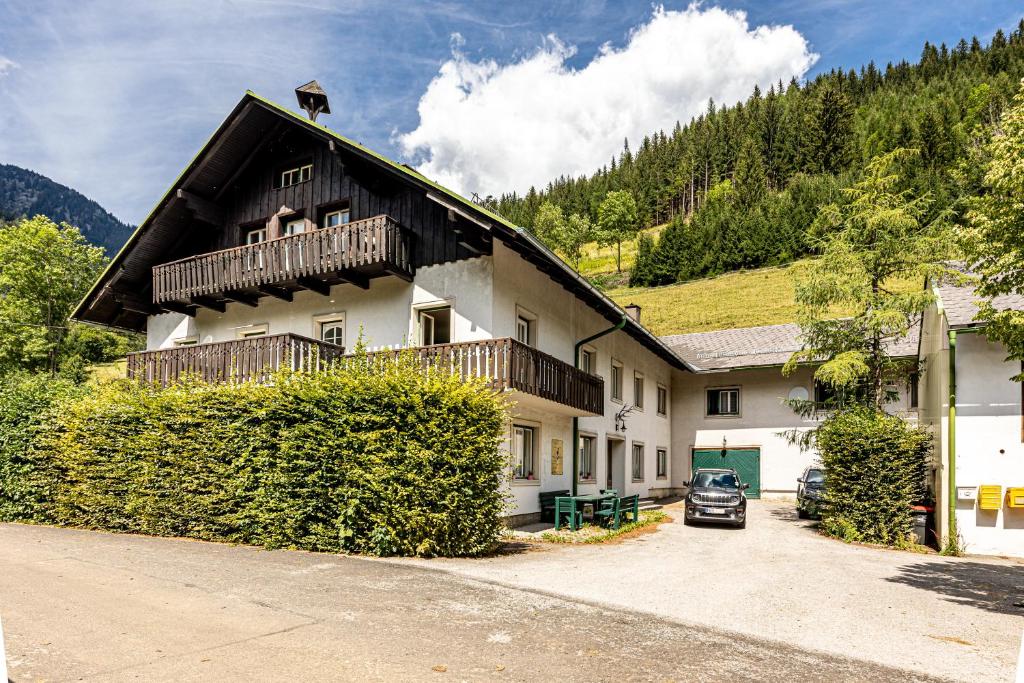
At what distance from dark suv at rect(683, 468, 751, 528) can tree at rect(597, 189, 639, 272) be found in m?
67.1

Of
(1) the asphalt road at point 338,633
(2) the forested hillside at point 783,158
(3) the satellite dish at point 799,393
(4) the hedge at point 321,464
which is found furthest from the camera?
(2) the forested hillside at point 783,158

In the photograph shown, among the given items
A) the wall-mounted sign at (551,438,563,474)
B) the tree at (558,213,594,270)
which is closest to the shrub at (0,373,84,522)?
the wall-mounted sign at (551,438,563,474)

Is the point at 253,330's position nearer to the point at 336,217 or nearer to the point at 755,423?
the point at 336,217

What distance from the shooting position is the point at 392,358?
13898 millimetres

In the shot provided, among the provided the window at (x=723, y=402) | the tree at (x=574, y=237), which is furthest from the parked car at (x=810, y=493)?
the tree at (x=574, y=237)

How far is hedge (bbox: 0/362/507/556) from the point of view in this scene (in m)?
11.9

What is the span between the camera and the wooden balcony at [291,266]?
17.1 metres

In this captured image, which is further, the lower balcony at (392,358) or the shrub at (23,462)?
the shrub at (23,462)

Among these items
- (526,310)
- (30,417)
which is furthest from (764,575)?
(30,417)

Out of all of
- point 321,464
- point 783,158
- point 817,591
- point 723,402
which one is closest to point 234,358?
point 321,464

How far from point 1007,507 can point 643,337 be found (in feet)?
39.7

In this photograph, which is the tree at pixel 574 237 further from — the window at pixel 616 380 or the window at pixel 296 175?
the window at pixel 296 175

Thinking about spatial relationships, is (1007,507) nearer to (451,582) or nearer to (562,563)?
(562,563)

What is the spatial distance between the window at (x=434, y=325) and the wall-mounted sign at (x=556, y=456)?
4.49m
